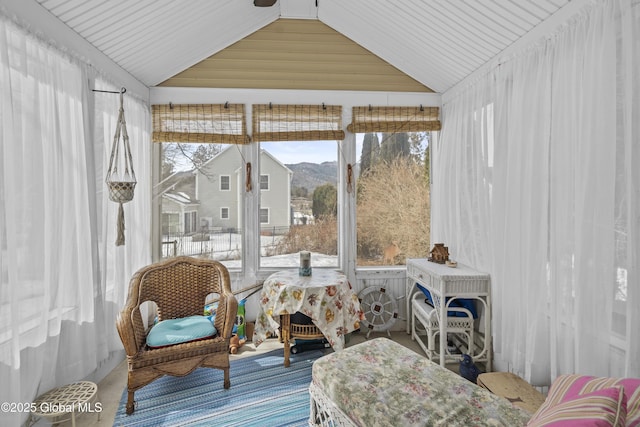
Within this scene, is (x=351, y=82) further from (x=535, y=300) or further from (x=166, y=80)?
(x=535, y=300)

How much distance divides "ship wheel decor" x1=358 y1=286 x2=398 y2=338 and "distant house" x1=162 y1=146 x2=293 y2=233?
1.50 metres

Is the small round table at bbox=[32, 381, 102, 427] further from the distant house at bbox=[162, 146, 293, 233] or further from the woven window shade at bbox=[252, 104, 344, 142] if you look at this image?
the woven window shade at bbox=[252, 104, 344, 142]

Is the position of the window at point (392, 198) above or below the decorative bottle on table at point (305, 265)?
above

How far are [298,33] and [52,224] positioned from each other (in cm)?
291

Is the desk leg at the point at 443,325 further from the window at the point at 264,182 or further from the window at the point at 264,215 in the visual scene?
the window at the point at 264,182

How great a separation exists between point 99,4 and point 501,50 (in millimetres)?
2959

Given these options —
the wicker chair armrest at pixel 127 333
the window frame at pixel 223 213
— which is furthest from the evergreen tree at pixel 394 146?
the wicker chair armrest at pixel 127 333

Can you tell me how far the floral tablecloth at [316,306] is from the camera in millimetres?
2783

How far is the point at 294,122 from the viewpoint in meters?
3.58

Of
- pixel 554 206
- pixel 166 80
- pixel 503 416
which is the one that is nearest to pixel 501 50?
pixel 554 206

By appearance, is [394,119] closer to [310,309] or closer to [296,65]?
[296,65]

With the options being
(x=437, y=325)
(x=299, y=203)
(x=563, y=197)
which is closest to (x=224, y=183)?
(x=299, y=203)

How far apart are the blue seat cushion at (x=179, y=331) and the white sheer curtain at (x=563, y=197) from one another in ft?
7.66

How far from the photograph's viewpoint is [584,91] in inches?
71.8
